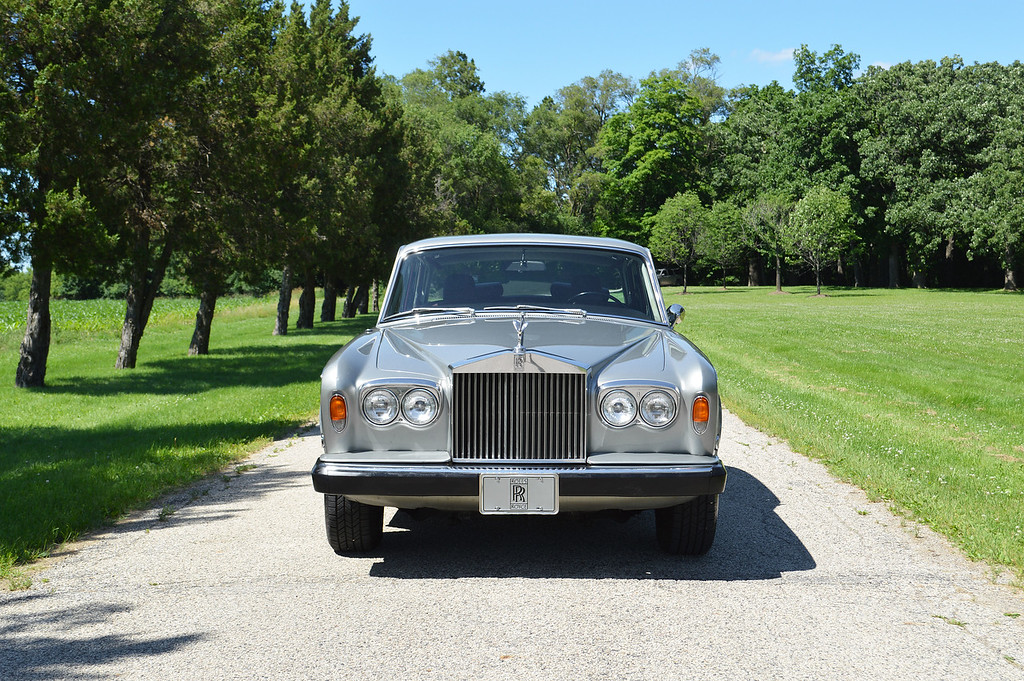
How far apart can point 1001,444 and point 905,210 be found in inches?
2009

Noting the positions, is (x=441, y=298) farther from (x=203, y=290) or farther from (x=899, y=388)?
(x=203, y=290)

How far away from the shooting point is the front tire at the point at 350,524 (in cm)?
520

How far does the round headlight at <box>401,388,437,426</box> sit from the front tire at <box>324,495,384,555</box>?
2.36 ft

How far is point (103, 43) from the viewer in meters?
14.2

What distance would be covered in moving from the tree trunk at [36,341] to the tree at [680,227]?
48.8m

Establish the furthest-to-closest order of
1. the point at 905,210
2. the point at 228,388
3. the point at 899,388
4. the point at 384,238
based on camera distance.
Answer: the point at 905,210
the point at 384,238
the point at 228,388
the point at 899,388

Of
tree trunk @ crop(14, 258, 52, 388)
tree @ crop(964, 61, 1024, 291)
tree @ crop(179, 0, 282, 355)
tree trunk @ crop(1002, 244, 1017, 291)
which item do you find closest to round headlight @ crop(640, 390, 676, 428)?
tree trunk @ crop(14, 258, 52, 388)

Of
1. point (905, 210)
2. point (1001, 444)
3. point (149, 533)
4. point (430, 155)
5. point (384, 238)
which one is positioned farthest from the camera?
point (905, 210)

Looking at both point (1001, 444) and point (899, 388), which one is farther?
point (899, 388)

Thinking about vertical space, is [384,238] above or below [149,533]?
above

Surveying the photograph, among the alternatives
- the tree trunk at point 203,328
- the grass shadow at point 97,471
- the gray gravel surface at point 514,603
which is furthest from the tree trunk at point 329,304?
the gray gravel surface at point 514,603

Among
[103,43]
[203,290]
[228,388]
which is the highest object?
[103,43]

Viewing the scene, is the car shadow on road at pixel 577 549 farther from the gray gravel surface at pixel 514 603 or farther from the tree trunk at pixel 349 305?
the tree trunk at pixel 349 305

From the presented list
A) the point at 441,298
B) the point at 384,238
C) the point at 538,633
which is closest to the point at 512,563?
the point at 538,633
